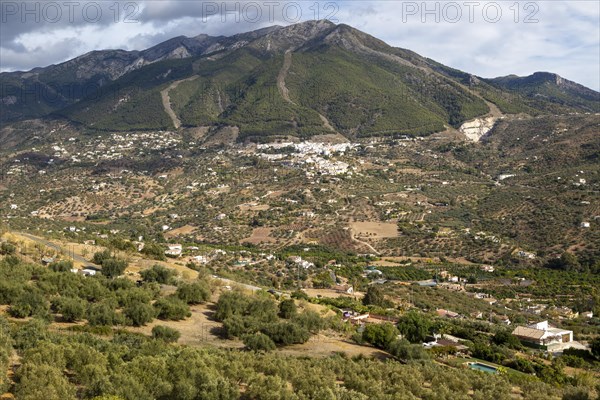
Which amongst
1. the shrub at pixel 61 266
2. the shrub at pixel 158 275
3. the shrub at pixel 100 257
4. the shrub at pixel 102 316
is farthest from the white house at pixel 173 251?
the shrub at pixel 102 316

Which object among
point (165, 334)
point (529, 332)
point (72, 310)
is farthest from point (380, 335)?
point (72, 310)

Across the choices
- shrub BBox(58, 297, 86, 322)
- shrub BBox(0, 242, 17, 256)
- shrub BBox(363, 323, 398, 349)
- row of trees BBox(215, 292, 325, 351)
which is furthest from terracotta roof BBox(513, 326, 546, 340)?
shrub BBox(0, 242, 17, 256)

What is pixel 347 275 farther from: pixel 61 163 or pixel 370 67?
pixel 370 67

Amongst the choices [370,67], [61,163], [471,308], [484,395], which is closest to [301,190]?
[471,308]

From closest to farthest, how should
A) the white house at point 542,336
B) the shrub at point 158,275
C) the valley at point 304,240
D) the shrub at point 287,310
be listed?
the valley at point 304,240
the shrub at point 287,310
the white house at point 542,336
the shrub at point 158,275

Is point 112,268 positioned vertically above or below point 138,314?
above

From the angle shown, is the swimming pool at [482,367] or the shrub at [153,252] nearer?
the swimming pool at [482,367]

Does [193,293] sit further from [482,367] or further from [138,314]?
[482,367]

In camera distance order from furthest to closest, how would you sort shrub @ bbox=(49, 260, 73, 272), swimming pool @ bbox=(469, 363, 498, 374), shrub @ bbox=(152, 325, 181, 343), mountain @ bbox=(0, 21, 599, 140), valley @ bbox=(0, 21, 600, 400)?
mountain @ bbox=(0, 21, 599, 140)
shrub @ bbox=(49, 260, 73, 272)
swimming pool @ bbox=(469, 363, 498, 374)
shrub @ bbox=(152, 325, 181, 343)
valley @ bbox=(0, 21, 600, 400)

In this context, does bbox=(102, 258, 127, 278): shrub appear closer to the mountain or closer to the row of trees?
the row of trees

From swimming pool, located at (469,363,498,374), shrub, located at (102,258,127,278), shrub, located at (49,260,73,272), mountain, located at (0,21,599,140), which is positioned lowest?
swimming pool, located at (469,363,498,374)

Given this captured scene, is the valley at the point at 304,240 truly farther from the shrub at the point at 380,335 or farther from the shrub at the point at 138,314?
the shrub at the point at 380,335
